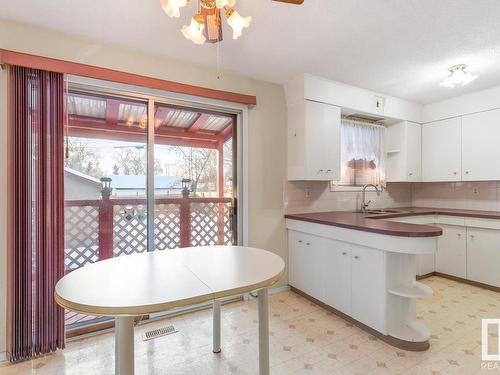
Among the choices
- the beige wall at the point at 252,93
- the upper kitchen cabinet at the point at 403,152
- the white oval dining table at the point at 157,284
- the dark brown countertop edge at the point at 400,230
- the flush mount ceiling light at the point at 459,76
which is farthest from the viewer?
the upper kitchen cabinet at the point at 403,152

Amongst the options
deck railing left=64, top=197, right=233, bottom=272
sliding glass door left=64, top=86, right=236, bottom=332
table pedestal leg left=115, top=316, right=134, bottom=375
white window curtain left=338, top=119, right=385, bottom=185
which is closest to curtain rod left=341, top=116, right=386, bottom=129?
white window curtain left=338, top=119, right=385, bottom=185

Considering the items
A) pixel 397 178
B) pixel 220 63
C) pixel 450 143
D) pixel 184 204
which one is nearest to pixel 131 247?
pixel 184 204

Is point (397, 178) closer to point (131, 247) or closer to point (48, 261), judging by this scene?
point (131, 247)

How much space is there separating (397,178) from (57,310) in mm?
4075

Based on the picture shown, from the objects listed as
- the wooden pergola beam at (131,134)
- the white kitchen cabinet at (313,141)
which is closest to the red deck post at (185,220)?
the wooden pergola beam at (131,134)

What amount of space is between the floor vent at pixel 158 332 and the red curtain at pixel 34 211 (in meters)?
0.59

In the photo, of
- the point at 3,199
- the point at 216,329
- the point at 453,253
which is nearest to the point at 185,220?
the point at 216,329

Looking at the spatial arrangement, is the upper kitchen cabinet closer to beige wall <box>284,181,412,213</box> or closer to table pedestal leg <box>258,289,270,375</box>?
beige wall <box>284,181,412,213</box>

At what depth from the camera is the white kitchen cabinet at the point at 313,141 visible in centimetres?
288

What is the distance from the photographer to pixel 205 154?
2.91 meters

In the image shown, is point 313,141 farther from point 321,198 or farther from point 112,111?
point 112,111

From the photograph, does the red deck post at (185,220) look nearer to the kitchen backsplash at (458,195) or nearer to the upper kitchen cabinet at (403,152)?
the upper kitchen cabinet at (403,152)

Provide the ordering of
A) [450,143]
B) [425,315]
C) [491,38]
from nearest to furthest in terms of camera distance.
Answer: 1. [491,38]
2. [425,315]
3. [450,143]

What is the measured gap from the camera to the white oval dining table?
3.46ft
